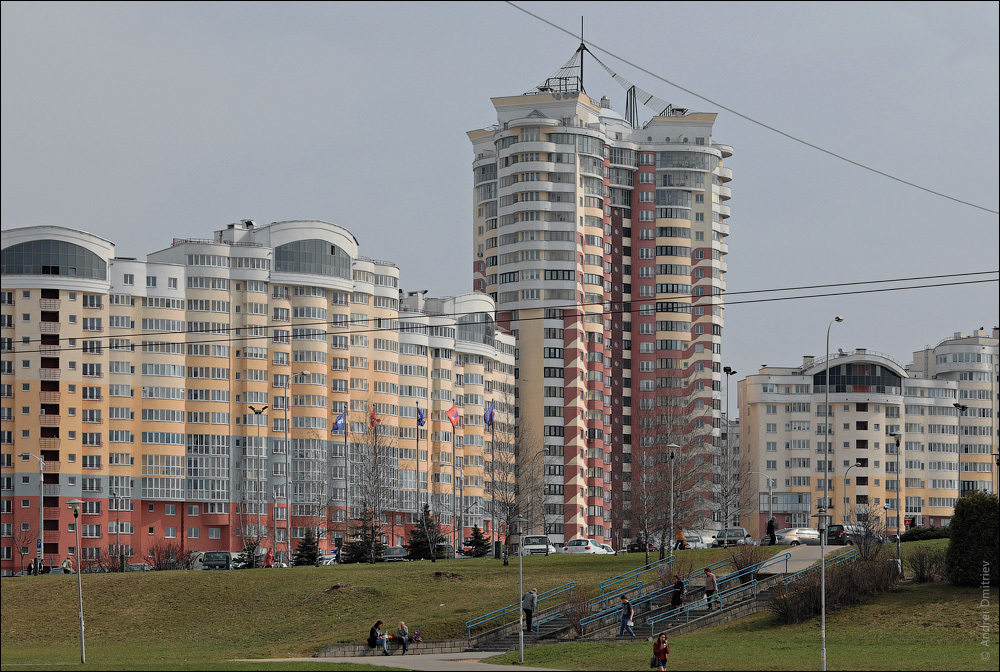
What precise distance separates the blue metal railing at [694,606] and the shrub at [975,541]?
30.0 ft

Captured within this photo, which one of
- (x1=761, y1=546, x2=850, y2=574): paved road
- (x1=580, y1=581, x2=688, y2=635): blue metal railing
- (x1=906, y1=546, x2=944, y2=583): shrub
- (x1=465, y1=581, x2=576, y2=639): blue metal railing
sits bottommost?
(x1=465, y1=581, x2=576, y2=639): blue metal railing

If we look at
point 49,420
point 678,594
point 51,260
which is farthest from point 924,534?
point 51,260

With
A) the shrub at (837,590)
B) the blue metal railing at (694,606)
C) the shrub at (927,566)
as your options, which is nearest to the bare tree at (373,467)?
the blue metal railing at (694,606)

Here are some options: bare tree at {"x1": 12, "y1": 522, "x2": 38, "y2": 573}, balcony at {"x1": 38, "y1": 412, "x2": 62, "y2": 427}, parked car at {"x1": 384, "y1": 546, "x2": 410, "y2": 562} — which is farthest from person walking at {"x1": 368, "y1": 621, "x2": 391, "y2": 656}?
balcony at {"x1": 38, "y1": 412, "x2": 62, "y2": 427}

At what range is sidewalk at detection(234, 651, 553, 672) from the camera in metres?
50.4

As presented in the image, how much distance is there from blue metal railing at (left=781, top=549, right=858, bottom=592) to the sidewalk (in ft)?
45.0

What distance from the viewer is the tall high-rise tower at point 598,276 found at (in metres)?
173

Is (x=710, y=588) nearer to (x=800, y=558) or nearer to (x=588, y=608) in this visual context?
(x=588, y=608)

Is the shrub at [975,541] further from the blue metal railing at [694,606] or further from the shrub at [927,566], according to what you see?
the blue metal railing at [694,606]

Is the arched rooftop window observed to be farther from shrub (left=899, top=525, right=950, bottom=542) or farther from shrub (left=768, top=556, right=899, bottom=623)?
shrub (left=768, top=556, right=899, bottom=623)

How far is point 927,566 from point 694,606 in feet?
33.8

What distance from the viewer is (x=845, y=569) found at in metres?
61.1

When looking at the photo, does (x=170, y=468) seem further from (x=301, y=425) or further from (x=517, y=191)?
(x=517, y=191)

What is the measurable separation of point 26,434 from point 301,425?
90.8 feet
